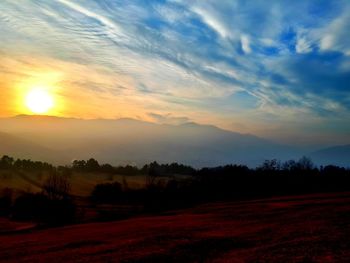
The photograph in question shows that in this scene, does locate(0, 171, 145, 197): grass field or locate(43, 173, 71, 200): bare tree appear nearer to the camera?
locate(43, 173, 71, 200): bare tree

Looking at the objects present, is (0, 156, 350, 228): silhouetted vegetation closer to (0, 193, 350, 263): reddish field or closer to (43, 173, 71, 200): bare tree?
(43, 173, 71, 200): bare tree

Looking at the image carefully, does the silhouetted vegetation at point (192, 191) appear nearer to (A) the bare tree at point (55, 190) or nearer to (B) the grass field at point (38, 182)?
(A) the bare tree at point (55, 190)

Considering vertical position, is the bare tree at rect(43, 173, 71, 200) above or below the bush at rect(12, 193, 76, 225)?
above

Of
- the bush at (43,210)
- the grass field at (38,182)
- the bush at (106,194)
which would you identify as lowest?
the bush at (43,210)

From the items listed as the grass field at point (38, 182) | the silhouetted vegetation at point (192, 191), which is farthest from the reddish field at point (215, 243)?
the grass field at point (38, 182)

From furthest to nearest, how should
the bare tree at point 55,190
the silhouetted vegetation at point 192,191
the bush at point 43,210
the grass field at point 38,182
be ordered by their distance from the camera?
the grass field at point 38,182, the bare tree at point 55,190, the silhouetted vegetation at point 192,191, the bush at point 43,210

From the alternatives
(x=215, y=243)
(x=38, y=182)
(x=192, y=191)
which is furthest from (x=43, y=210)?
(x=38, y=182)


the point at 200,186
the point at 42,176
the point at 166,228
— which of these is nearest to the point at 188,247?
the point at 166,228

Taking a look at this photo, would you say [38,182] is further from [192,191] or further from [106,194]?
[192,191]

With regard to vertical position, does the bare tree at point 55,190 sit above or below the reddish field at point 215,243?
above

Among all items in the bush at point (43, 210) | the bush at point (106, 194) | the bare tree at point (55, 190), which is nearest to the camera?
the bush at point (43, 210)

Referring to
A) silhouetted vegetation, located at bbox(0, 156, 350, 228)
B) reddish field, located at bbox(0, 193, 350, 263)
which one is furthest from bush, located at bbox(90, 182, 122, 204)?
reddish field, located at bbox(0, 193, 350, 263)

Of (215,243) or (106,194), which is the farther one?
(106,194)

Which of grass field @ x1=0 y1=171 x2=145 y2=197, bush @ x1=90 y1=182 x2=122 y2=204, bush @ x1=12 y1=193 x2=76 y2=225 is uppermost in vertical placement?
grass field @ x1=0 y1=171 x2=145 y2=197
